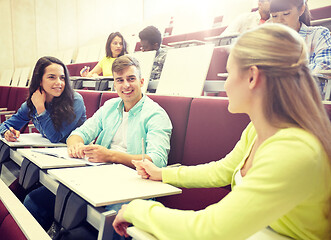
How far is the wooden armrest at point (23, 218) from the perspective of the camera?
1.88ft

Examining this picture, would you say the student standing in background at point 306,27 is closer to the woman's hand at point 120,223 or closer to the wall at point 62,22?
the woman's hand at point 120,223

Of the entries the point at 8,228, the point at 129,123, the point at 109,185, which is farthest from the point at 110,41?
the point at 109,185

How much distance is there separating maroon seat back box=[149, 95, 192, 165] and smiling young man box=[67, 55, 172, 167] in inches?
1.6

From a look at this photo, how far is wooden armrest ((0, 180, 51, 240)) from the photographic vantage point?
0.57 metres

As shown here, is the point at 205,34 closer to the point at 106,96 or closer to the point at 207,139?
the point at 106,96

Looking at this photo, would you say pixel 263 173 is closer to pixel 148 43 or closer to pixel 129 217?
pixel 129 217

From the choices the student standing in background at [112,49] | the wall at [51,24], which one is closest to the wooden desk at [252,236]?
the student standing in background at [112,49]

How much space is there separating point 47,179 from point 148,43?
148 centimetres

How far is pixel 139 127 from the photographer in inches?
36.3

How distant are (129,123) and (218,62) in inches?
31.4

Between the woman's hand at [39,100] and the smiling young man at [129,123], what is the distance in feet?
0.81

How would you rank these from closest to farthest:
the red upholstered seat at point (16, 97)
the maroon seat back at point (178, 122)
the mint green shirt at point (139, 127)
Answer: the mint green shirt at point (139, 127) < the maroon seat back at point (178, 122) < the red upholstered seat at point (16, 97)

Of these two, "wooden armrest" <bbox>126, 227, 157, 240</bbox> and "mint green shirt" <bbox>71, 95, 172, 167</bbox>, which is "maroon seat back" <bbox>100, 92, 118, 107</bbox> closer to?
"mint green shirt" <bbox>71, 95, 172, 167</bbox>

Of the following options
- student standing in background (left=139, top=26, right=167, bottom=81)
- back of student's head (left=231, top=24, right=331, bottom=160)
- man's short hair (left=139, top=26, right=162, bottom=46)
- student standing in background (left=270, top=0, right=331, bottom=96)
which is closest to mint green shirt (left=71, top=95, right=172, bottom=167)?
back of student's head (left=231, top=24, right=331, bottom=160)
